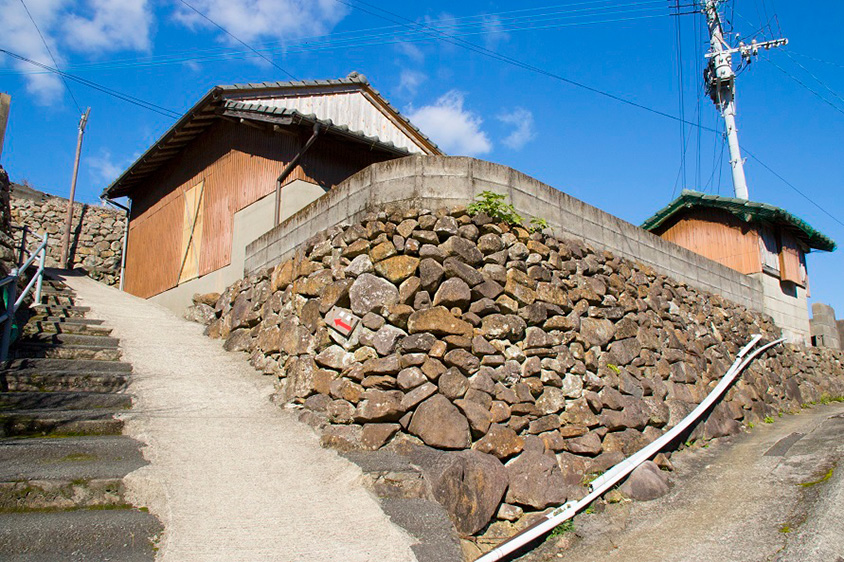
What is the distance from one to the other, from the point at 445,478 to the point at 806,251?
14010 mm

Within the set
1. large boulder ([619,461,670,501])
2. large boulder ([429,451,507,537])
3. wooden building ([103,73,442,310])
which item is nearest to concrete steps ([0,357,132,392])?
large boulder ([429,451,507,537])

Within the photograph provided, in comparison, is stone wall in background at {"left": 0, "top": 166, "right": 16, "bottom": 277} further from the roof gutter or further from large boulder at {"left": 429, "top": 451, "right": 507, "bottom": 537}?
large boulder at {"left": 429, "top": 451, "right": 507, "bottom": 537}

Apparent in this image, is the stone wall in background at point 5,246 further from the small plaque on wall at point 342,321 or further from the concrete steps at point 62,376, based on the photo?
the small plaque on wall at point 342,321

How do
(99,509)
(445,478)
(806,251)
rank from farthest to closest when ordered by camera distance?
(806,251) → (445,478) → (99,509)

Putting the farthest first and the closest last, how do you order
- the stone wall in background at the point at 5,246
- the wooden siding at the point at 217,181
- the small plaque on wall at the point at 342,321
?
the wooden siding at the point at 217,181 → the stone wall in background at the point at 5,246 → the small plaque on wall at the point at 342,321

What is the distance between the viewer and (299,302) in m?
8.34

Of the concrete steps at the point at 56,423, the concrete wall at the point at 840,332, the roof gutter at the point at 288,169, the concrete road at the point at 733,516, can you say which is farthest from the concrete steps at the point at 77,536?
the concrete wall at the point at 840,332

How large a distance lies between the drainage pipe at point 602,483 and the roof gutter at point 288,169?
24.7 ft

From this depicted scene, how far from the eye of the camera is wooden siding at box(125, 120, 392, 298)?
12.0m

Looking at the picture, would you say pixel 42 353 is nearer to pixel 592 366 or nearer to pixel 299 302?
pixel 299 302

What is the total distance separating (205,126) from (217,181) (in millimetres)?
1694

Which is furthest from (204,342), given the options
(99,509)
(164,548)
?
(164,548)

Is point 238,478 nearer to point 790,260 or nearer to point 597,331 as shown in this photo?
point 597,331

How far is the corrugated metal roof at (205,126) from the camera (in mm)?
12758
